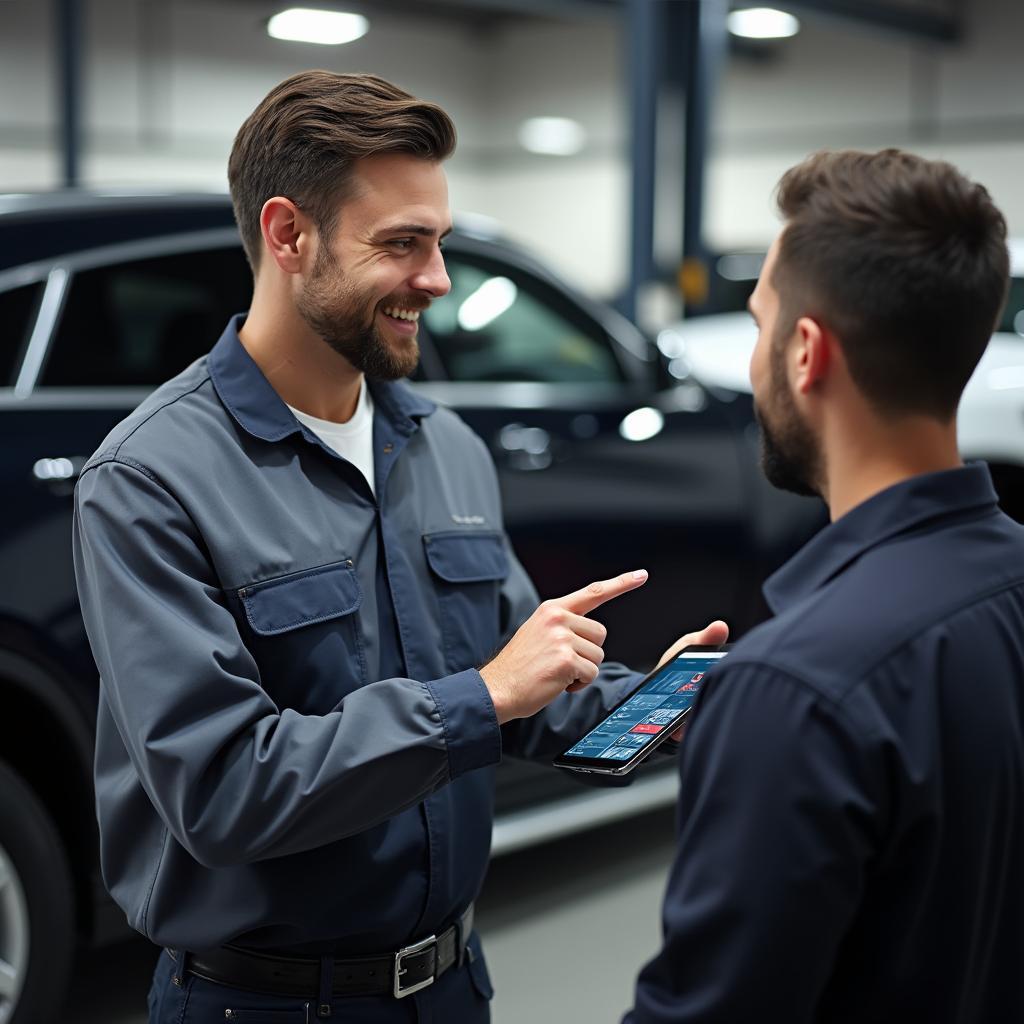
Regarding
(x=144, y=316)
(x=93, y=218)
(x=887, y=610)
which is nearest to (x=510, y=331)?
(x=144, y=316)

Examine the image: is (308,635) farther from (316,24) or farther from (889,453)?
(316,24)

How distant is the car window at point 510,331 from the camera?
353cm

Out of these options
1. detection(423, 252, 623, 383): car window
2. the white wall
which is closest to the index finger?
detection(423, 252, 623, 383): car window

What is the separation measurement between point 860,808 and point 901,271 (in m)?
0.43

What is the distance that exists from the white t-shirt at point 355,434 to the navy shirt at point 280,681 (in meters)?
0.02

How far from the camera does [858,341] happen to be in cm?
115

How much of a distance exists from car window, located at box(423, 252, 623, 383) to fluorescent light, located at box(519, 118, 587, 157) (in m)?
16.4

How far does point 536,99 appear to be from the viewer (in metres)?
19.6

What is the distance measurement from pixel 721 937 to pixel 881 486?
1.32ft

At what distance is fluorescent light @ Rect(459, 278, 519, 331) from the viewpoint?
11.7ft

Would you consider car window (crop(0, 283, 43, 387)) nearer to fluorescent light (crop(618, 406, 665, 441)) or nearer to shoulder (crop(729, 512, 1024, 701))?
fluorescent light (crop(618, 406, 665, 441))

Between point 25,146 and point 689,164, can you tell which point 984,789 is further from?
point 25,146

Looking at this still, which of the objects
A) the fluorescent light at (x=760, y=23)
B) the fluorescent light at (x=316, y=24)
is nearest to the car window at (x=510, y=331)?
the fluorescent light at (x=316, y=24)

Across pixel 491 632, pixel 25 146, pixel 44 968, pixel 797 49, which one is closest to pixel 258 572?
pixel 491 632
